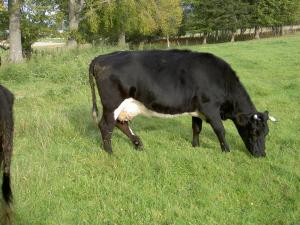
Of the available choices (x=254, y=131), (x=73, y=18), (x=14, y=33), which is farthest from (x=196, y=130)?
(x=73, y=18)

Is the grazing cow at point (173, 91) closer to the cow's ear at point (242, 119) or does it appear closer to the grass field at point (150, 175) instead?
the cow's ear at point (242, 119)

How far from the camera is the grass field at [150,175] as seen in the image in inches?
192

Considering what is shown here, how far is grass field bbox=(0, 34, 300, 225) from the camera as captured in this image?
4.88 m

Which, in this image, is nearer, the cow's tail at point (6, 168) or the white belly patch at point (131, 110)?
the cow's tail at point (6, 168)

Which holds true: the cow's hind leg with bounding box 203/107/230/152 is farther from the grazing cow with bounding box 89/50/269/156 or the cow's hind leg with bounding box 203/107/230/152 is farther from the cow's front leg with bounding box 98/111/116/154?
the cow's front leg with bounding box 98/111/116/154

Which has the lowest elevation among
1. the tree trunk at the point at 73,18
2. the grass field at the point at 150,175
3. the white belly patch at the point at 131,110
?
the grass field at the point at 150,175

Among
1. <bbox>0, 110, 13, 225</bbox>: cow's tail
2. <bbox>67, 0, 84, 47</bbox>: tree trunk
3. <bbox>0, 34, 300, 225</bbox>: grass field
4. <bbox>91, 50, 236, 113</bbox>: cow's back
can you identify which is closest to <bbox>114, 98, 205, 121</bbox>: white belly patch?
<bbox>91, 50, 236, 113</bbox>: cow's back

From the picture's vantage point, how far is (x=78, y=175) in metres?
5.92

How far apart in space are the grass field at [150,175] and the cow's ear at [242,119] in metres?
0.45

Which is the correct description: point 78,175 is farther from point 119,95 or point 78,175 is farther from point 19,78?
point 19,78

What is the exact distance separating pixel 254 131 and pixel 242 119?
12.7 inches

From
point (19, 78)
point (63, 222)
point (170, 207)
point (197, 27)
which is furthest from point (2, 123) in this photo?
point (197, 27)

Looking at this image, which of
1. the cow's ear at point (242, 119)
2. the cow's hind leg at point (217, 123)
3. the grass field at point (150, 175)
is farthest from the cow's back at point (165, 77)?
the grass field at point (150, 175)

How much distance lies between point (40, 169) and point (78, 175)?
527mm
